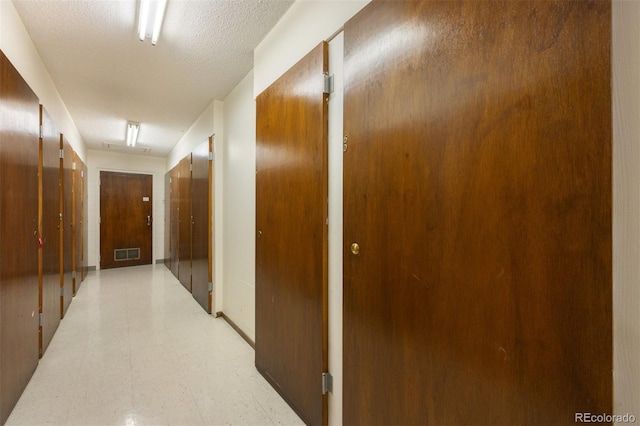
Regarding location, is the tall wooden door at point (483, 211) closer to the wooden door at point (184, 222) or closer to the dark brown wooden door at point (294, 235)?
the dark brown wooden door at point (294, 235)

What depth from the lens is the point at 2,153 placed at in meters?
1.51

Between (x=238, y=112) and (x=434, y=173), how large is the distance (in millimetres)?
2512

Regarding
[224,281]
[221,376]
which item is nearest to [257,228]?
[221,376]

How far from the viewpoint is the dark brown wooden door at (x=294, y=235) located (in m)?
1.50

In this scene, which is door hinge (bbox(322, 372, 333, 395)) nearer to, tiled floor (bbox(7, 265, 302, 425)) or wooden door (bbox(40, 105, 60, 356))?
tiled floor (bbox(7, 265, 302, 425))

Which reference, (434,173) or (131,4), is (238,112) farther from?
(434,173)

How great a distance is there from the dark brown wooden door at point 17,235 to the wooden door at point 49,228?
0.72 ft

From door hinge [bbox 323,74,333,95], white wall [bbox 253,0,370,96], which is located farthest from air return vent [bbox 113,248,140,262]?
door hinge [bbox 323,74,333,95]

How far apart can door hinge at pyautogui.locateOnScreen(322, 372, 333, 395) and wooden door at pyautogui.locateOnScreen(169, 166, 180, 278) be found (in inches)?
166

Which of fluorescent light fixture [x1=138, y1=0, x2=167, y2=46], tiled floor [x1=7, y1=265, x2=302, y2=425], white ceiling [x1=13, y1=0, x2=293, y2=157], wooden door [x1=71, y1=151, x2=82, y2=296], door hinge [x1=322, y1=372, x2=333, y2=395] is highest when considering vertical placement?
white ceiling [x1=13, y1=0, x2=293, y2=157]

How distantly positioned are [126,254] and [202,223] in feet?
12.3

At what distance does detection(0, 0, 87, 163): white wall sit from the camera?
1.66m

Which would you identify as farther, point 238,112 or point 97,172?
→ point 97,172
